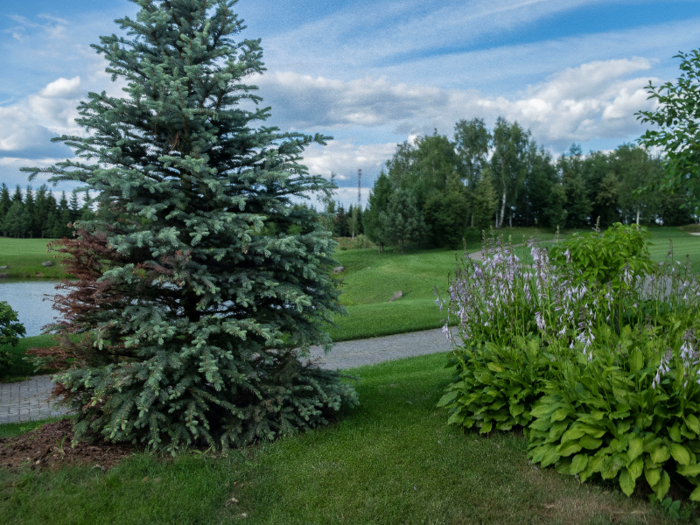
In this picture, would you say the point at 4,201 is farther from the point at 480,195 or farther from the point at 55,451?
the point at 55,451

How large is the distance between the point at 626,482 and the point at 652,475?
0.59 ft

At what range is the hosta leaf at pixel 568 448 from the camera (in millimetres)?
3795

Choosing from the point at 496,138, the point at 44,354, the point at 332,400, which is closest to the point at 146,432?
the point at 44,354

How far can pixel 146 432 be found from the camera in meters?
4.61

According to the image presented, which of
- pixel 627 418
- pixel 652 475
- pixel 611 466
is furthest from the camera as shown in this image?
pixel 627 418

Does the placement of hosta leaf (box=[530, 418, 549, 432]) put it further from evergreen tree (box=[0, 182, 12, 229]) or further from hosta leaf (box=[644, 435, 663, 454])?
evergreen tree (box=[0, 182, 12, 229])

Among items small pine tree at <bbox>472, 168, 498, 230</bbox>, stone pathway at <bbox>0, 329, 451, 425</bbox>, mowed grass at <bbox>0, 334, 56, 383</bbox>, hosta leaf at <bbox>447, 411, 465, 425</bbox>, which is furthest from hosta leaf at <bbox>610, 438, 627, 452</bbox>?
small pine tree at <bbox>472, 168, 498, 230</bbox>

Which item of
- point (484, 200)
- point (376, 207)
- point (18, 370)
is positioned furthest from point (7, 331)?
point (484, 200)

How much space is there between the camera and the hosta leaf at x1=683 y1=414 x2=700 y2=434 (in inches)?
132

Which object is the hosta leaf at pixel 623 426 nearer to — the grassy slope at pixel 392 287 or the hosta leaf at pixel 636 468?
the hosta leaf at pixel 636 468

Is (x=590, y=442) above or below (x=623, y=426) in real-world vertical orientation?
below

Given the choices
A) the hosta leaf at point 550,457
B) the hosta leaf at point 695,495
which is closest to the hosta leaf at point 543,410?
the hosta leaf at point 550,457

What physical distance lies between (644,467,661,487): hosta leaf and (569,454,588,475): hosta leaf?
0.42 metres

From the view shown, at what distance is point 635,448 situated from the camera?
3473 mm
